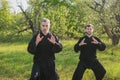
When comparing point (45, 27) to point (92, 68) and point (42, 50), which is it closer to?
point (42, 50)

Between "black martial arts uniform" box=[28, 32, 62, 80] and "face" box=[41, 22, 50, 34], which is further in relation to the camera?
"black martial arts uniform" box=[28, 32, 62, 80]

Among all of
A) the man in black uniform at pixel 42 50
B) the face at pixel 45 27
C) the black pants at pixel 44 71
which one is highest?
the face at pixel 45 27

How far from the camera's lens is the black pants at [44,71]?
359 inches

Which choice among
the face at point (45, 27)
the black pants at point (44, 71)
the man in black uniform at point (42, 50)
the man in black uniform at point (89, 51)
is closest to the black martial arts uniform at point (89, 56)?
the man in black uniform at point (89, 51)

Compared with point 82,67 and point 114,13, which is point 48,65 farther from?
point 114,13

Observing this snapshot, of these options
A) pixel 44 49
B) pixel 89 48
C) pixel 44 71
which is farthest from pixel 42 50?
pixel 89 48

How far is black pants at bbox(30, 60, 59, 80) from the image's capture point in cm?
912

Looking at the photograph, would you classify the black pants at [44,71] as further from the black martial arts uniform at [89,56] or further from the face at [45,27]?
the black martial arts uniform at [89,56]

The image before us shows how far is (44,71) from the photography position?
9289 millimetres

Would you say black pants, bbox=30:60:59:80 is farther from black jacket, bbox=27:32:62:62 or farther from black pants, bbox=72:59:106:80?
black pants, bbox=72:59:106:80

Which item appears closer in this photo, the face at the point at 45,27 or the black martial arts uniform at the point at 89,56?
the face at the point at 45,27

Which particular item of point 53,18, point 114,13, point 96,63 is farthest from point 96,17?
point 96,63

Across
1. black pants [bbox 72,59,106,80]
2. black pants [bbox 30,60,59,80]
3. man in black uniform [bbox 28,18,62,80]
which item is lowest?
black pants [bbox 72,59,106,80]

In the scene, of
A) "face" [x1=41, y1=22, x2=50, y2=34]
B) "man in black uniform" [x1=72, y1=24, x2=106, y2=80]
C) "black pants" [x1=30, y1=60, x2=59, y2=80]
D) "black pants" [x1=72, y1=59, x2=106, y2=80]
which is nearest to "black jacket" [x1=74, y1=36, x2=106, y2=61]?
"man in black uniform" [x1=72, y1=24, x2=106, y2=80]
